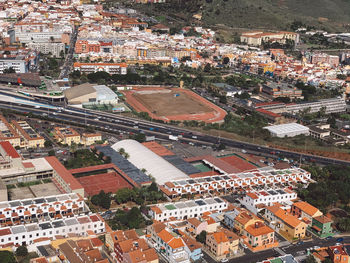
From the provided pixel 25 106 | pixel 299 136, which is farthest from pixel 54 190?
pixel 299 136

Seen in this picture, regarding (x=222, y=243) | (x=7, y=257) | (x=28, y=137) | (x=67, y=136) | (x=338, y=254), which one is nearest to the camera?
(x=7, y=257)

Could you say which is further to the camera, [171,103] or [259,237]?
[171,103]

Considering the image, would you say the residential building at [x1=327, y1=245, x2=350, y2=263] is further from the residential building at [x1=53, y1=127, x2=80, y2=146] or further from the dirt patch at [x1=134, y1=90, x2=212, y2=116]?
the dirt patch at [x1=134, y1=90, x2=212, y2=116]

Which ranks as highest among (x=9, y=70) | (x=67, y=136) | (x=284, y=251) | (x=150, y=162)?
(x=9, y=70)

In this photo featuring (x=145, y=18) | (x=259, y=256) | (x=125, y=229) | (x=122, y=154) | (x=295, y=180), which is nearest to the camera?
(x=259, y=256)

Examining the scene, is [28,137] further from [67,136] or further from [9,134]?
[67,136]

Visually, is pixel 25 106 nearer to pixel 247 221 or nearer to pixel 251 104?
pixel 251 104

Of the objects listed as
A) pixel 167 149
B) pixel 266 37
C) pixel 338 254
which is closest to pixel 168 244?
pixel 338 254

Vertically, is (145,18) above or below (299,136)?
above
